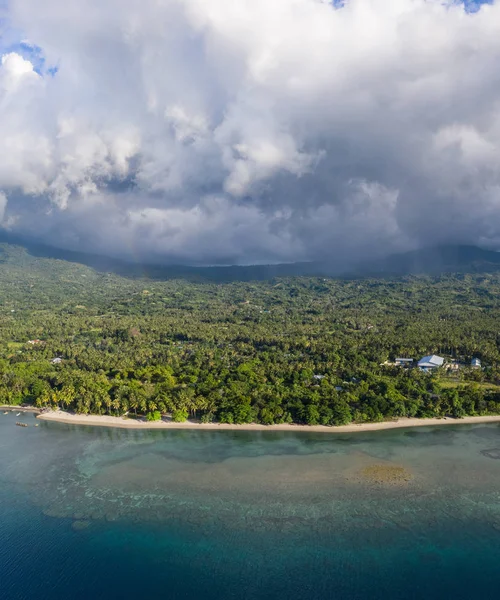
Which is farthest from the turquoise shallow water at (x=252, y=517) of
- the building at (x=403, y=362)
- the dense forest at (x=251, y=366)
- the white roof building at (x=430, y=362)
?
the building at (x=403, y=362)

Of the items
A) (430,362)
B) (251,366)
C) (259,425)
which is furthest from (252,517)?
(430,362)

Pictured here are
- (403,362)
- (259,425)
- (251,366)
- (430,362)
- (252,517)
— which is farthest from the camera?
(403,362)

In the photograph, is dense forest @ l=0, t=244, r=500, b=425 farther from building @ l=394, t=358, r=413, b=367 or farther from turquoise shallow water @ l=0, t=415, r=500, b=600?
turquoise shallow water @ l=0, t=415, r=500, b=600

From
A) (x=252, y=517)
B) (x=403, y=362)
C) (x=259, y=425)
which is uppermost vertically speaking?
(x=403, y=362)

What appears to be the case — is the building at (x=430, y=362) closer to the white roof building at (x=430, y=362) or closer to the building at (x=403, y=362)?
the white roof building at (x=430, y=362)

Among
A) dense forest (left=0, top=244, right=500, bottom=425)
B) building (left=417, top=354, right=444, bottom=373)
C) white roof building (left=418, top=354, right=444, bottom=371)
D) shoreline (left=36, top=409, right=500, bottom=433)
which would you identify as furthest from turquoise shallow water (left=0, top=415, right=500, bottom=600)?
white roof building (left=418, top=354, right=444, bottom=371)

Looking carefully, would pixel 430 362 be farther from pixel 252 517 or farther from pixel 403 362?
pixel 252 517

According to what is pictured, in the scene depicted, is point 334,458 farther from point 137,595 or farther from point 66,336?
point 66,336

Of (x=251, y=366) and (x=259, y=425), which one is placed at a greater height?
(x=251, y=366)
